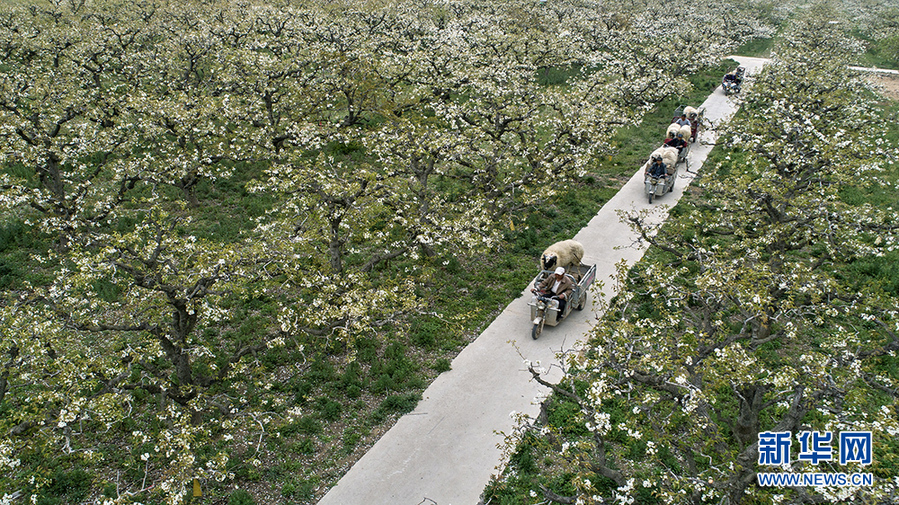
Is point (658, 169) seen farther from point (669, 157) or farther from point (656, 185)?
point (669, 157)

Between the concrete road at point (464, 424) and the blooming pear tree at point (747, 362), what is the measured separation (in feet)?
3.70

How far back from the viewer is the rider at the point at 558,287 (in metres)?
14.8

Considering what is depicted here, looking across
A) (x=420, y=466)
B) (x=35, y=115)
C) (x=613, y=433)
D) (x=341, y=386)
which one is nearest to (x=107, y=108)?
(x=35, y=115)

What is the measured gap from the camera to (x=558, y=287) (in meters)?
14.8

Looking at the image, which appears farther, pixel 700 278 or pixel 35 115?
pixel 35 115

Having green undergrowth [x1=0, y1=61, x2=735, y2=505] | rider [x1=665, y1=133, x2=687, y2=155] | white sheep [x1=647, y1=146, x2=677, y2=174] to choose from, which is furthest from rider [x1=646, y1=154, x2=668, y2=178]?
rider [x1=665, y1=133, x2=687, y2=155]

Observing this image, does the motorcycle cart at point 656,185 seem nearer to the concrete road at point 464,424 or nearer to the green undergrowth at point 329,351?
the green undergrowth at point 329,351

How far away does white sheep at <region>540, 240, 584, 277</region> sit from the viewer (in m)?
16.0

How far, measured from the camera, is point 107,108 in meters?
21.2

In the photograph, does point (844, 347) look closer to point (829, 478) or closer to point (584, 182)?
point (829, 478)

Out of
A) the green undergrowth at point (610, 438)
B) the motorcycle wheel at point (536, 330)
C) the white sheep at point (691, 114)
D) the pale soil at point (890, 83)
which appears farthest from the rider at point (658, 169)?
the pale soil at point (890, 83)

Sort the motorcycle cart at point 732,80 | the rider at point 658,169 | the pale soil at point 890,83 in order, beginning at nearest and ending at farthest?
the rider at point 658,169, the motorcycle cart at point 732,80, the pale soil at point 890,83

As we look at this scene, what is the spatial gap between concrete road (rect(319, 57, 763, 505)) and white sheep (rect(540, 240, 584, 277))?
1.34 metres

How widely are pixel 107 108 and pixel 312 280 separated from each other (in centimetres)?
1503
